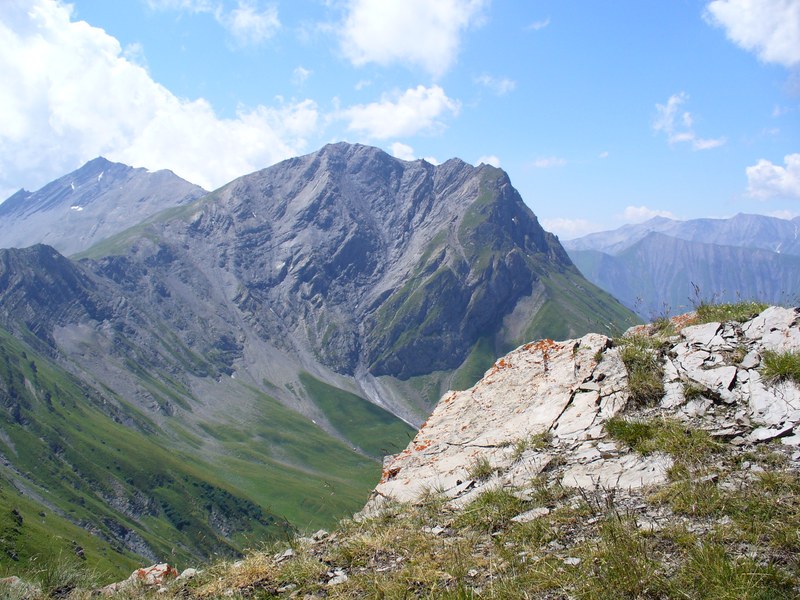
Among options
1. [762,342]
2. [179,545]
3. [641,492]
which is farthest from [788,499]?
[179,545]

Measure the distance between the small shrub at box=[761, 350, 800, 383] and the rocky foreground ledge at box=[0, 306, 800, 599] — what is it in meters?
0.03

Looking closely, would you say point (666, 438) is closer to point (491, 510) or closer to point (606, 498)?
point (606, 498)

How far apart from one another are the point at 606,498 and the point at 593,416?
3.59 meters

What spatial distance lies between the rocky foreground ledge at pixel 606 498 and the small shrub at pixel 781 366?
0.03 metres

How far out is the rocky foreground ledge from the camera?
6.34 metres

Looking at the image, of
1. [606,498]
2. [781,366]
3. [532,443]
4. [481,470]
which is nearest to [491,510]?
[606,498]

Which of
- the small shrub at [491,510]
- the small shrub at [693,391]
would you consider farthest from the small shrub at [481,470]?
the small shrub at [693,391]

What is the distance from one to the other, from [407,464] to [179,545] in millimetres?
193119

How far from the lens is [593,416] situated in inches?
449

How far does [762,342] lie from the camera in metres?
10.9

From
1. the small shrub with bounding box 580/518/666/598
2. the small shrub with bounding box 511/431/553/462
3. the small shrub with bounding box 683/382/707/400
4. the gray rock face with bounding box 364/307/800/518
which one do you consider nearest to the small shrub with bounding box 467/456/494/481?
the gray rock face with bounding box 364/307/800/518

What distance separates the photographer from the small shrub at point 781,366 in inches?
382

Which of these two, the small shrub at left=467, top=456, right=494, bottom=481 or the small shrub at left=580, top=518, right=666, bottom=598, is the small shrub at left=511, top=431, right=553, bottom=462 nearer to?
the small shrub at left=467, top=456, right=494, bottom=481

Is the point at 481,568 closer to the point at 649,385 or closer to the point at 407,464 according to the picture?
the point at 649,385
